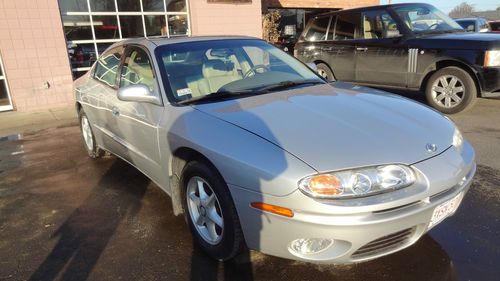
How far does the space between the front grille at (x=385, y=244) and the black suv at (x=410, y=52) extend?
16.3 feet

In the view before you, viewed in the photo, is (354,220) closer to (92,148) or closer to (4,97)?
(92,148)

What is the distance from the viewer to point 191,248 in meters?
3.07

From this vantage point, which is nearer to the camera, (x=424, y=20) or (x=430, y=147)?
(x=430, y=147)

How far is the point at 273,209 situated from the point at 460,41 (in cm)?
562

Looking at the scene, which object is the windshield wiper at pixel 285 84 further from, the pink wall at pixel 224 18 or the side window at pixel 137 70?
the pink wall at pixel 224 18

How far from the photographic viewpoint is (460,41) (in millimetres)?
6449

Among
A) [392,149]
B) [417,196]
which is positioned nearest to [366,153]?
[392,149]

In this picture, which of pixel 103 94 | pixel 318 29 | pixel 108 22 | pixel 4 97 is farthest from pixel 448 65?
pixel 4 97

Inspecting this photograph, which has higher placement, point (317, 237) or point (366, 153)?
point (366, 153)

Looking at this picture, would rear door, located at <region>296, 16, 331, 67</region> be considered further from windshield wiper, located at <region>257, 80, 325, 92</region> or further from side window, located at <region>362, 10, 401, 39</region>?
windshield wiper, located at <region>257, 80, 325, 92</region>

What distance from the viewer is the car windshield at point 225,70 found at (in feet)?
11.0

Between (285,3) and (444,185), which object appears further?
(285,3)

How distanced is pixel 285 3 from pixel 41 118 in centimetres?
1067

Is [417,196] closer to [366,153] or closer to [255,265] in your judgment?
[366,153]
